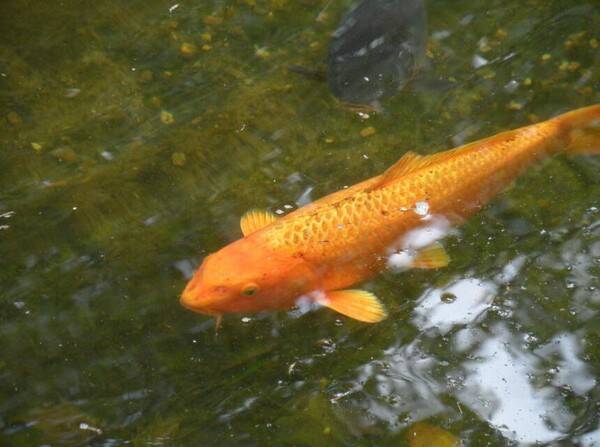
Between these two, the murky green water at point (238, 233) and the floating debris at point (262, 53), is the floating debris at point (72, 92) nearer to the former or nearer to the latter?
the murky green water at point (238, 233)

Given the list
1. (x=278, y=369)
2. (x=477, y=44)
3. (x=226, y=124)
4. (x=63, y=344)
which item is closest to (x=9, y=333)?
(x=63, y=344)

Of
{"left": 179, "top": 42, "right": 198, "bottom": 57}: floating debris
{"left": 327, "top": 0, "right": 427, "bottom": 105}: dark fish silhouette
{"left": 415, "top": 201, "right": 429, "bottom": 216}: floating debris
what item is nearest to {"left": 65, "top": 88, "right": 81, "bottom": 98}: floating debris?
{"left": 179, "top": 42, "right": 198, "bottom": 57}: floating debris

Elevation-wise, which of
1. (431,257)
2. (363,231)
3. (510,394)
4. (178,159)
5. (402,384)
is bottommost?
(510,394)

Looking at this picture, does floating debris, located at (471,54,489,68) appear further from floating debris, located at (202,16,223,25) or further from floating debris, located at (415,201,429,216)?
floating debris, located at (202,16,223,25)

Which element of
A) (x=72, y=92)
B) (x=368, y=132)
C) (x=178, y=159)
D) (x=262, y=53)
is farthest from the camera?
(x=262, y=53)

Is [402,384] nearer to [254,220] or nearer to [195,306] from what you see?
[195,306]

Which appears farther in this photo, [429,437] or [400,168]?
[400,168]

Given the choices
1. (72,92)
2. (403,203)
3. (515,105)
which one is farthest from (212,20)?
(403,203)
